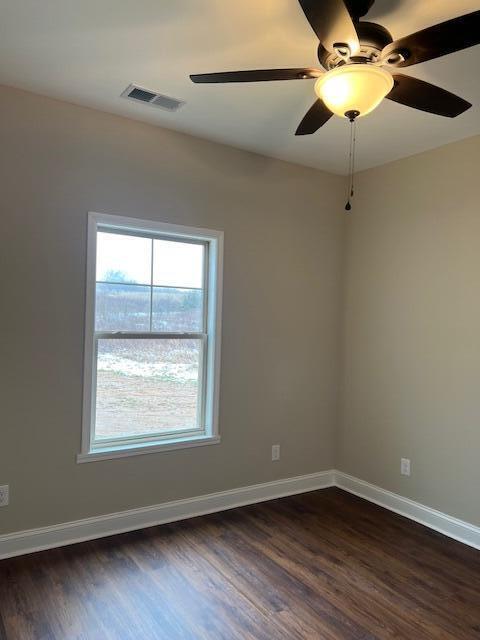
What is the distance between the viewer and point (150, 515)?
3.24 meters

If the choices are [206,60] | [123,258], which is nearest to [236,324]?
[123,258]

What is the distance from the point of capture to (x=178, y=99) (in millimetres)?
2805

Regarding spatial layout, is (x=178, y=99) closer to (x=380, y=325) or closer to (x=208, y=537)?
(x=380, y=325)

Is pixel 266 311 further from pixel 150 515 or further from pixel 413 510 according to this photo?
pixel 413 510

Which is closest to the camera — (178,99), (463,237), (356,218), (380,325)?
(178,99)

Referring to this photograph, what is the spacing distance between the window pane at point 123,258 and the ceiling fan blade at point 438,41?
2.00 metres

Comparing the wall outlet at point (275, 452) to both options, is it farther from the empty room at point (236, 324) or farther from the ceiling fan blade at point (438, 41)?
the ceiling fan blade at point (438, 41)

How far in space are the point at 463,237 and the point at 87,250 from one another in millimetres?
2539

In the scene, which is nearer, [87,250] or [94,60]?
[94,60]

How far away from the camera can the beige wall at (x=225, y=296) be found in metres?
2.79

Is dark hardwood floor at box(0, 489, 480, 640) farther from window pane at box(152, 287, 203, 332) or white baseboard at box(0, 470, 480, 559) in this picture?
window pane at box(152, 287, 203, 332)

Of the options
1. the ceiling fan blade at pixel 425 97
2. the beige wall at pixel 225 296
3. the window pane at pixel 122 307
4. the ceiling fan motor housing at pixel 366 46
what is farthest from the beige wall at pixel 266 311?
the ceiling fan motor housing at pixel 366 46

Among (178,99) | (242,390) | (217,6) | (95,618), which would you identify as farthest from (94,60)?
(95,618)

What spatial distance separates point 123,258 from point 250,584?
2.15 metres
